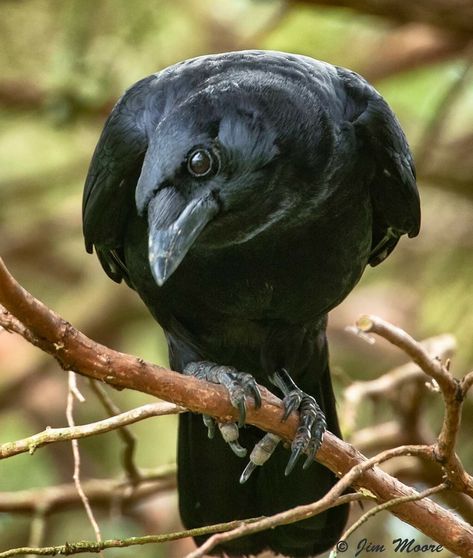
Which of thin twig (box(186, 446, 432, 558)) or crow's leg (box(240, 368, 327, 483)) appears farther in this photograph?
crow's leg (box(240, 368, 327, 483))

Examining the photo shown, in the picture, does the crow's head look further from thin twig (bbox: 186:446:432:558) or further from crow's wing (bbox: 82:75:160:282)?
thin twig (bbox: 186:446:432:558)

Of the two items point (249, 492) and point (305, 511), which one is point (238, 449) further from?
point (305, 511)

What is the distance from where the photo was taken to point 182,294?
3910mm

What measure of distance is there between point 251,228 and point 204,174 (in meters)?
0.36

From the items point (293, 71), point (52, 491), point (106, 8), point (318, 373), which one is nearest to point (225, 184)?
point (293, 71)

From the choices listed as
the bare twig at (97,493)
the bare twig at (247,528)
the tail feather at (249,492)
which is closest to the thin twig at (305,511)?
the bare twig at (247,528)

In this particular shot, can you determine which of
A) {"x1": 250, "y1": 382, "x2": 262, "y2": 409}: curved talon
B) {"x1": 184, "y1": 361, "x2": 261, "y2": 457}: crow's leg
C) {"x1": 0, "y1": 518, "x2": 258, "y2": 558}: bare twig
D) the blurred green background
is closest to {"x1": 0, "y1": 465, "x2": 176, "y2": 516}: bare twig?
the blurred green background

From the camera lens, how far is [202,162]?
10.7ft

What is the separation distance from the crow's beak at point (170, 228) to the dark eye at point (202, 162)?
9 centimetres

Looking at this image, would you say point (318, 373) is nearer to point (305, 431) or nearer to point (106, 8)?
point (305, 431)

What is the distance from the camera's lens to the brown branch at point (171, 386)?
266 cm

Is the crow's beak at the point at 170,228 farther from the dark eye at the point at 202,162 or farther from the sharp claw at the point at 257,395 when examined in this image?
the sharp claw at the point at 257,395

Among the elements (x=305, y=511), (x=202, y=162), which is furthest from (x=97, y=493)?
(x=305, y=511)

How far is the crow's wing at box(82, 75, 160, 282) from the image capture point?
3775mm
